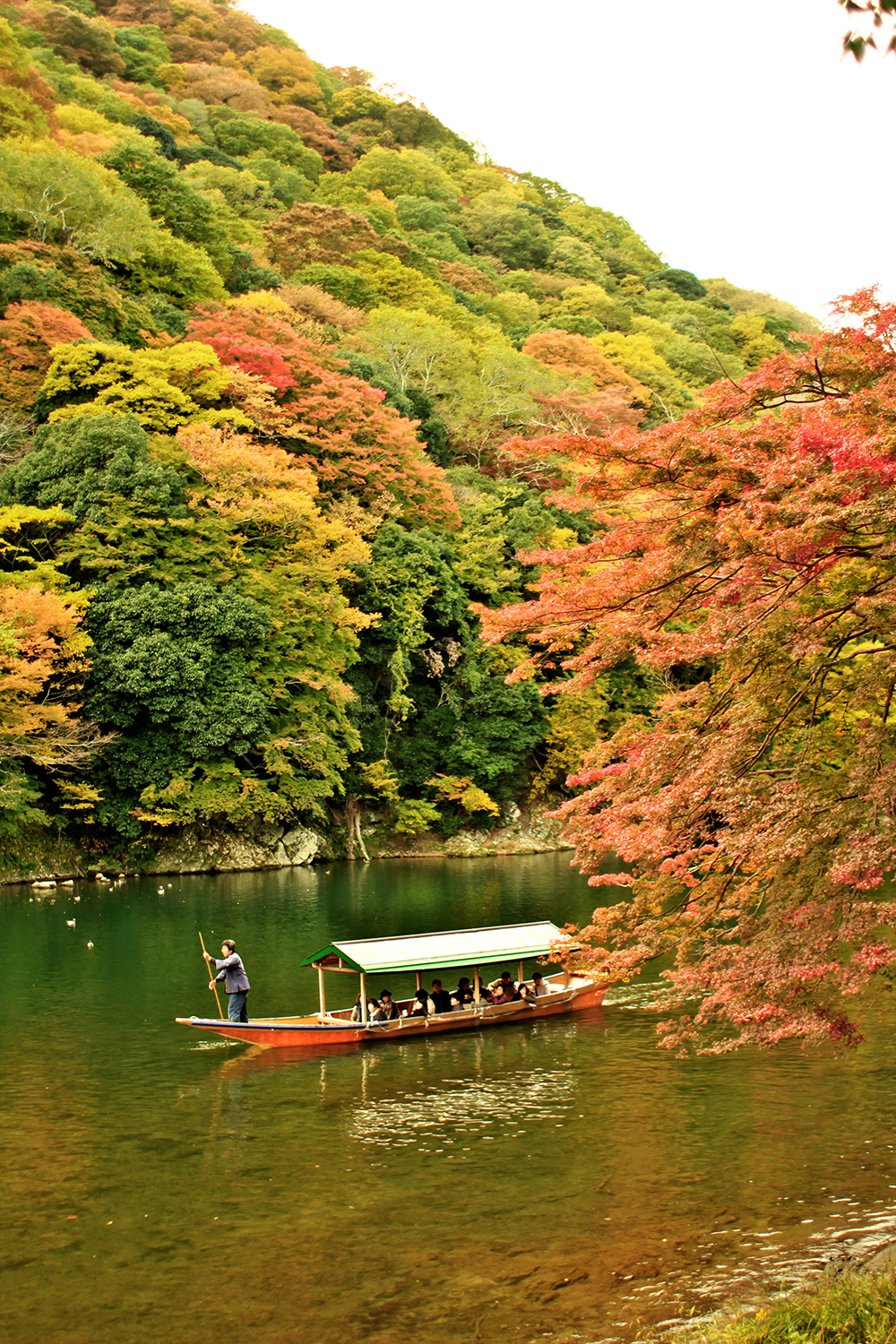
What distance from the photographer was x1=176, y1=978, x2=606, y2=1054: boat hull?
13.9 m

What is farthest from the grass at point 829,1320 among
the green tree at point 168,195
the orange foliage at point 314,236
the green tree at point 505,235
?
the green tree at point 505,235

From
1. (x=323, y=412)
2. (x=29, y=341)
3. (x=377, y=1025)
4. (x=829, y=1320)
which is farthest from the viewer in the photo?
(x=323, y=412)

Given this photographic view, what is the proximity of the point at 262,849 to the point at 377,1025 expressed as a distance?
2005cm

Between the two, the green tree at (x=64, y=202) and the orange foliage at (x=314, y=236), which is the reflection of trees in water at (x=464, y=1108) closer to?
the green tree at (x=64, y=202)

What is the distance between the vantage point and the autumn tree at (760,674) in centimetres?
610

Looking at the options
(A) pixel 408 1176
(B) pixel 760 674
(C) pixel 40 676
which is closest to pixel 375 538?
(C) pixel 40 676

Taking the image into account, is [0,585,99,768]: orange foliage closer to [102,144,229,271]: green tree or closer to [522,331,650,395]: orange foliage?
[102,144,229,271]: green tree

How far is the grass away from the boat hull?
8874mm

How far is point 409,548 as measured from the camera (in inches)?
1532

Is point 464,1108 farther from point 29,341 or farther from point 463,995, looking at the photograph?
point 29,341

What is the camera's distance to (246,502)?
31.6 metres

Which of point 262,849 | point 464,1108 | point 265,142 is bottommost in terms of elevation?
point 464,1108

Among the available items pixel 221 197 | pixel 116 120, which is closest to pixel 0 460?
pixel 221 197

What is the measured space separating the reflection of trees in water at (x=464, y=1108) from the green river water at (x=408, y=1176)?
1.7 inches
